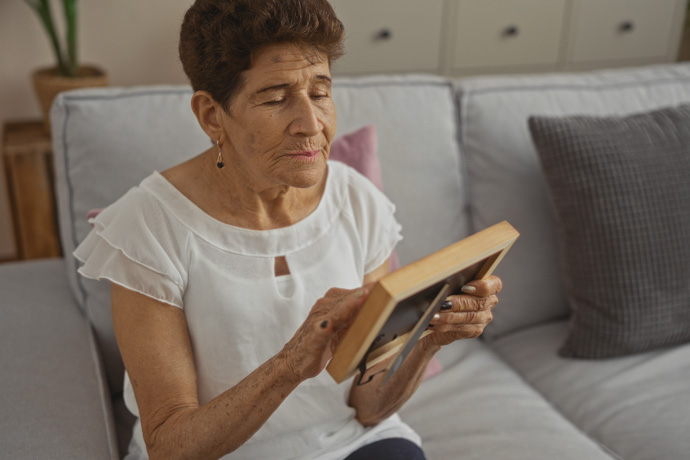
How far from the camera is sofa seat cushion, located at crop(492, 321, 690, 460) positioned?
4.67ft

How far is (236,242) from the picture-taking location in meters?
1.15

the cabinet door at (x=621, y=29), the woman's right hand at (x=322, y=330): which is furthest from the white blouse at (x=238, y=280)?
the cabinet door at (x=621, y=29)

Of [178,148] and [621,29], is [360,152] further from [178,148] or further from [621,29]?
[621,29]

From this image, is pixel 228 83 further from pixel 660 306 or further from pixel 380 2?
pixel 380 2

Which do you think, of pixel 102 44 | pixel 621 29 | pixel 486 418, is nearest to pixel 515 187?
pixel 486 418

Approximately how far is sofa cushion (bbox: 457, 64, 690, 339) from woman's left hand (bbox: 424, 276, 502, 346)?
0.73 metres

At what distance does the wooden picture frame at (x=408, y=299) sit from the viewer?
80 cm

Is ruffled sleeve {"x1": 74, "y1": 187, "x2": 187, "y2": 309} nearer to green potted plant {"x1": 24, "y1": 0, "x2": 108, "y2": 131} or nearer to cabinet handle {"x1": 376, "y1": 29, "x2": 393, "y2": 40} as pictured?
green potted plant {"x1": 24, "y1": 0, "x2": 108, "y2": 131}

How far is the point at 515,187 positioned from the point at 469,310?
31.5 inches

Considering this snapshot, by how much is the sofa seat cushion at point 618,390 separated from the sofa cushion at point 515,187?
2.9 inches

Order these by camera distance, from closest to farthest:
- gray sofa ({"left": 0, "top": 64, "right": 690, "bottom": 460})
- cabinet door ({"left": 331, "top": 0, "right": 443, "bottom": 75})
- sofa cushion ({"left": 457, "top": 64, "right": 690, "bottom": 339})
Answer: gray sofa ({"left": 0, "top": 64, "right": 690, "bottom": 460}), sofa cushion ({"left": 457, "top": 64, "right": 690, "bottom": 339}), cabinet door ({"left": 331, "top": 0, "right": 443, "bottom": 75})

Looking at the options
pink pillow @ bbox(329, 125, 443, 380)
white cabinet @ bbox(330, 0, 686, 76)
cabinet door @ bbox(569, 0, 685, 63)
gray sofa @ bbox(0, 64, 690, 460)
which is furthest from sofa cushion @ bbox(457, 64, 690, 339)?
cabinet door @ bbox(569, 0, 685, 63)

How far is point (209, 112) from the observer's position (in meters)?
1.11

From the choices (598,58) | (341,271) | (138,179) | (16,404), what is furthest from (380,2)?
(16,404)
